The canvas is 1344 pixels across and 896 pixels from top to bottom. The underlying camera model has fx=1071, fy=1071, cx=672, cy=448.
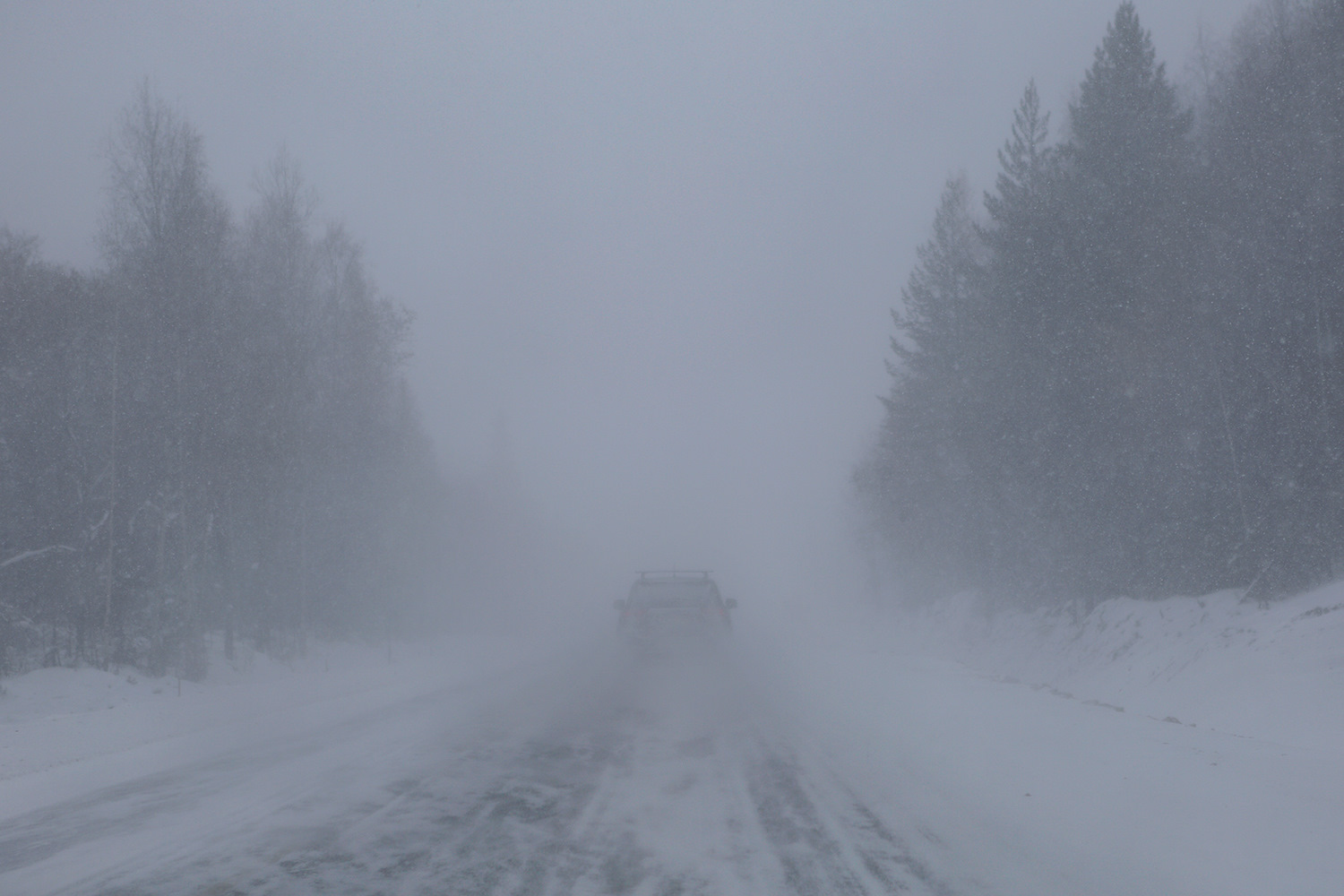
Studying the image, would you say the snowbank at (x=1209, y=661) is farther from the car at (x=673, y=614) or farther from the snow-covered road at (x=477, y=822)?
the snow-covered road at (x=477, y=822)

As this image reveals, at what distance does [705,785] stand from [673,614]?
40.6 ft

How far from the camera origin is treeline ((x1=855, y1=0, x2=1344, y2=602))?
1905 cm

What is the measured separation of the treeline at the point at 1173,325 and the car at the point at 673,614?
932cm

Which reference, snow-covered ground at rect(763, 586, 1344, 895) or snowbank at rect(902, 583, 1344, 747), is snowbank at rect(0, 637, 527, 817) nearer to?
snow-covered ground at rect(763, 586, 1344, 895)

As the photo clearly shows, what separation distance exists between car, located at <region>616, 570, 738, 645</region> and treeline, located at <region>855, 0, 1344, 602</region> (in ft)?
30.6

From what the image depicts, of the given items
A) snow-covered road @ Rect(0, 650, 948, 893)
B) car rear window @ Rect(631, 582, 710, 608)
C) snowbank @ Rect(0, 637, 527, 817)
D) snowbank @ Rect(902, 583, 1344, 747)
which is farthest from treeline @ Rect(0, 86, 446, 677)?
snowbank @ Rect(902, 583, 1344, 747)

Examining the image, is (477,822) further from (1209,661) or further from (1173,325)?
(1173,325)

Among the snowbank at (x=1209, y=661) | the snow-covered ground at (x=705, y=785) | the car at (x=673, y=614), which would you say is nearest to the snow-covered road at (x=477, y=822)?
the snow-covered ground at (x=705, y=785)

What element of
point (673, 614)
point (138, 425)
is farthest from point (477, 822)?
point (138, 425)

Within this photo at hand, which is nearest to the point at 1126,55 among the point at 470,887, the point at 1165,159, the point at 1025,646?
the point at 1165,159

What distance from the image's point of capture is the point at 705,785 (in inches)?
338

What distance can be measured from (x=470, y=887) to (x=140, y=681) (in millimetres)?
17177

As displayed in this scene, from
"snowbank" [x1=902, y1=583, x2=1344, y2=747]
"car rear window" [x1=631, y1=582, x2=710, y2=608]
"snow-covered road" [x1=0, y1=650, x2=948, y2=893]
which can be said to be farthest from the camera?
"car rear window" [x1=631, y1=582, x2=710, y2=608]

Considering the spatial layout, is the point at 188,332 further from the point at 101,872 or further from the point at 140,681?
the point at 101,872
